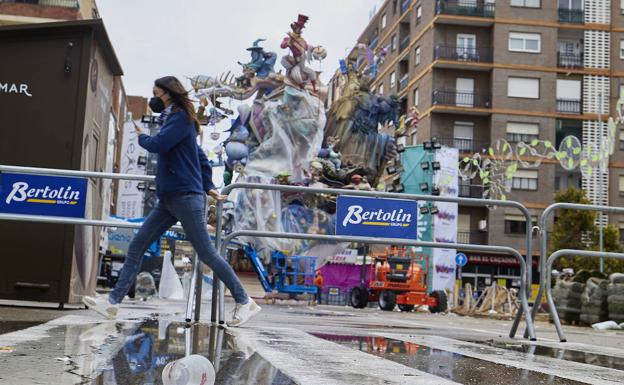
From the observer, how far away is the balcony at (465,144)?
54.3 metres

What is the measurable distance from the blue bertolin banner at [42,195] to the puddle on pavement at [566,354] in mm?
3919

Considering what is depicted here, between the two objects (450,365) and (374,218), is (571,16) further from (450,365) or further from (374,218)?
(450,365)

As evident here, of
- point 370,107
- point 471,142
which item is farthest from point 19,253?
point 471,142

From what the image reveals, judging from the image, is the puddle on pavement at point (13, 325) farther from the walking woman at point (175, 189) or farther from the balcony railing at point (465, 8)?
the balcony railing at point (465, 8)

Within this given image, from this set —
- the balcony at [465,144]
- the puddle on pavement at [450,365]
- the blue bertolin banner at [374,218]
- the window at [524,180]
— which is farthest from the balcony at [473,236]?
the puddle on pavement at [450,365]

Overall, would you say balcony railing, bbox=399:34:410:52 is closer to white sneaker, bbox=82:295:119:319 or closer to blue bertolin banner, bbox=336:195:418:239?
blue bertolin banner, bbox=336:195:418:239

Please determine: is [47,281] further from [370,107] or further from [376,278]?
[370,107]

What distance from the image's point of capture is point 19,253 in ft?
26.6

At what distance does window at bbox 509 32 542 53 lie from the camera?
178ft

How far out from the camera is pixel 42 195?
757cm

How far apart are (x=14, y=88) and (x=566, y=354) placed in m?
5.96

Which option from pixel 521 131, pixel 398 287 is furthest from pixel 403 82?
pixel 398 287

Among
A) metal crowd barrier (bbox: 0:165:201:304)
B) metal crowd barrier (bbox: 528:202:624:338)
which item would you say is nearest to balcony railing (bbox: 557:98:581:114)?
metal crowd barrier (bbox: 528:202:624:338)

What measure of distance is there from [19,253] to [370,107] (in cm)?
3953
